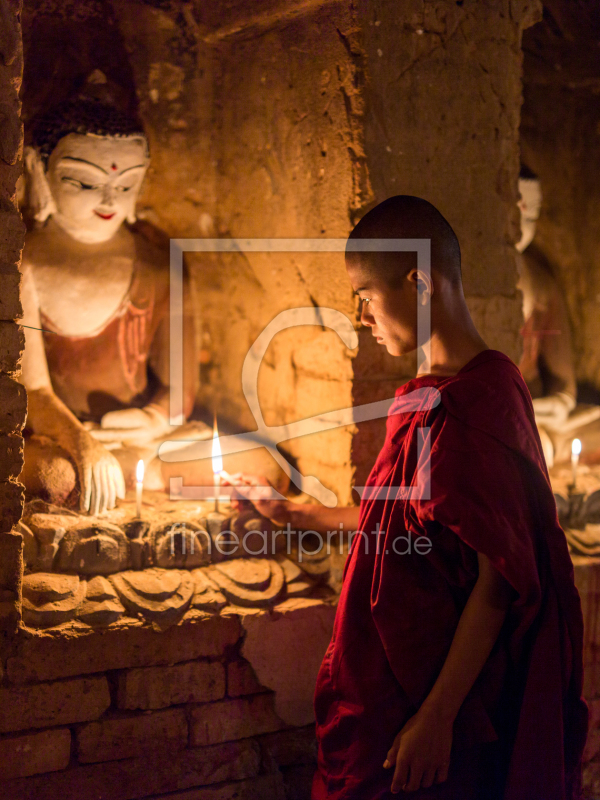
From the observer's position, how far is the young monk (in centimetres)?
138

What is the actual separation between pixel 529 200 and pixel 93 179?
6.87ft

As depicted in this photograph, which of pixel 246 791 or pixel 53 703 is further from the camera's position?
pixel 246 791

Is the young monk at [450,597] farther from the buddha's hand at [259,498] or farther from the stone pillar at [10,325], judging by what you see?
the stone pillar at [10,325]

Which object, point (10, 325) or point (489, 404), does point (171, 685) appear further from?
point (489, 404)

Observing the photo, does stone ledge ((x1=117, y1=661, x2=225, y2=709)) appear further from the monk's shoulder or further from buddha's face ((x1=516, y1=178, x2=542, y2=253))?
buddha's face ((x1=516, y1=178, x2=542, y2=253))

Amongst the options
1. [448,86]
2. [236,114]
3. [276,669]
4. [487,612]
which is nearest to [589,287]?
[448,86]

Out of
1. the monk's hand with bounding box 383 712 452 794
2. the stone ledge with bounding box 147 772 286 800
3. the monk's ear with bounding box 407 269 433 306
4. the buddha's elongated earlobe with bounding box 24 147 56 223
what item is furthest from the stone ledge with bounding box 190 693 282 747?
the buddha's elongated earlobe with bounding box 24 147 56 223

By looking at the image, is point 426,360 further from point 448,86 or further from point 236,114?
point 236,114

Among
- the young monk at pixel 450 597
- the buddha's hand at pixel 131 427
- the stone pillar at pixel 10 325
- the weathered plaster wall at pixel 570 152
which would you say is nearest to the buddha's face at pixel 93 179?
the buddha's hand at pixel 131 427

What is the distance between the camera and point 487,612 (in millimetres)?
1386

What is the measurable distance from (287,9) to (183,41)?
0.80m

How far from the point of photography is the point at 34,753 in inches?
81.5

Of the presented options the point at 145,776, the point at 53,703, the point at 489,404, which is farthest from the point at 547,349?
the point at 53,703

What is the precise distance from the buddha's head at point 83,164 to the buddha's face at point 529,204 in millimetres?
1840
